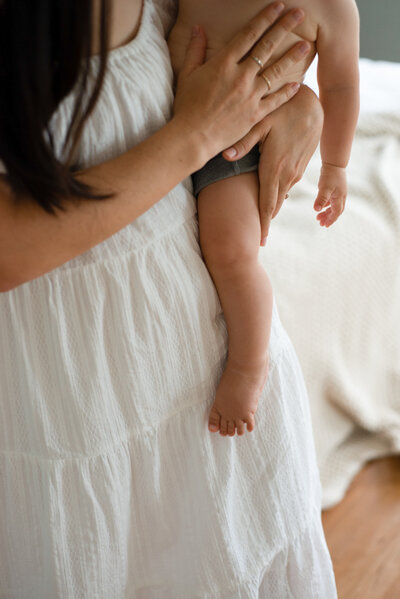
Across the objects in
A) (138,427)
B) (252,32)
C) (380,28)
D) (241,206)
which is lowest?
(138,427)

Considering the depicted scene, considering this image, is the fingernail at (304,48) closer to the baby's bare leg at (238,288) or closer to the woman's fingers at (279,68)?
the woman's fingers at (279,68)

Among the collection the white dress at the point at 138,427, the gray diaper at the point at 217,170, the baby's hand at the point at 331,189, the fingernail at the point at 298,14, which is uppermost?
the fingernail at the point at 298,14

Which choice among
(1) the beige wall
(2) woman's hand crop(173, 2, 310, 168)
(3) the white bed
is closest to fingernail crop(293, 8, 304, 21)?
(2) woman's hand crop(173, 2, 310, 168)

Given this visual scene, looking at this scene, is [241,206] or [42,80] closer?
[42,80]

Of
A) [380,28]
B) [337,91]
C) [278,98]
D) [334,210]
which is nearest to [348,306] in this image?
[334,210]

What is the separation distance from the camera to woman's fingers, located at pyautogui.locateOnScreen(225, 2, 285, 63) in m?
0.84

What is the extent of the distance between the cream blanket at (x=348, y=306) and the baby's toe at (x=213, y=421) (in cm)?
63

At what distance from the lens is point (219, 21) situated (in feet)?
2.93

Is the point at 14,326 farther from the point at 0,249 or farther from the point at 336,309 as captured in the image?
the point at 336,309

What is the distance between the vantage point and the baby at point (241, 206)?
0.89 m

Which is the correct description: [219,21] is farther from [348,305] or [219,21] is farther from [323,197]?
[348,305]

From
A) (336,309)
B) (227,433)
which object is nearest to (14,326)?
(227,433)

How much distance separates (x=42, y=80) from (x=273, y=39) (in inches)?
14.4

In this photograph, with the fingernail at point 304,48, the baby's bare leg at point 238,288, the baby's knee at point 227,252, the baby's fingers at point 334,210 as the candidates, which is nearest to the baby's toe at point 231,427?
the baby's bare leg at point 238,288
